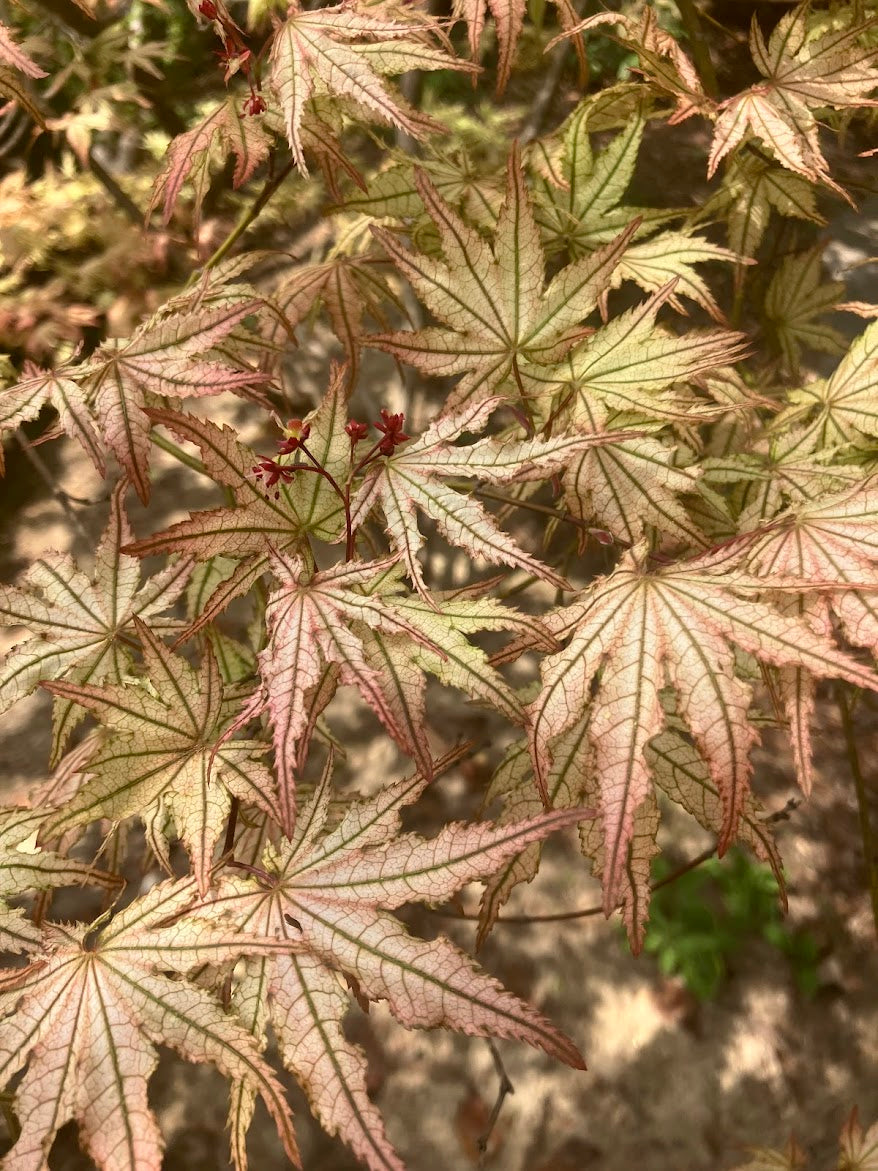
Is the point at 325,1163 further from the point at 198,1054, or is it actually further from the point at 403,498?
the point at 403,498

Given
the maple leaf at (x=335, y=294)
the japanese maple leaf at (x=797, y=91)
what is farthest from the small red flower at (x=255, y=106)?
the japanese maple leaf at (x=797, y=91)

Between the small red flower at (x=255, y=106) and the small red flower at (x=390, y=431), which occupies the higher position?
the small red flower at (x=255, y=106)

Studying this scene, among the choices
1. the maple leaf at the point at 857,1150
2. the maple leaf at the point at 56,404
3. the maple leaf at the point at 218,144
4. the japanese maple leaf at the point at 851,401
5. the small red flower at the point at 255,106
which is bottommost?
the maple leaf at the point at 857,1150

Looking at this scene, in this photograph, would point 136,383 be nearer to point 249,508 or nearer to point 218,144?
point 249,508

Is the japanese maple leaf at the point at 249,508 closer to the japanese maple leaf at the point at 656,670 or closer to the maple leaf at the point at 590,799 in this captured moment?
the japanese maple leaf at the point at 656,670

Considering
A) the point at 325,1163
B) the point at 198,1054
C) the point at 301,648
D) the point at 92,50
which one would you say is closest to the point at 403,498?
the point at 301,648
